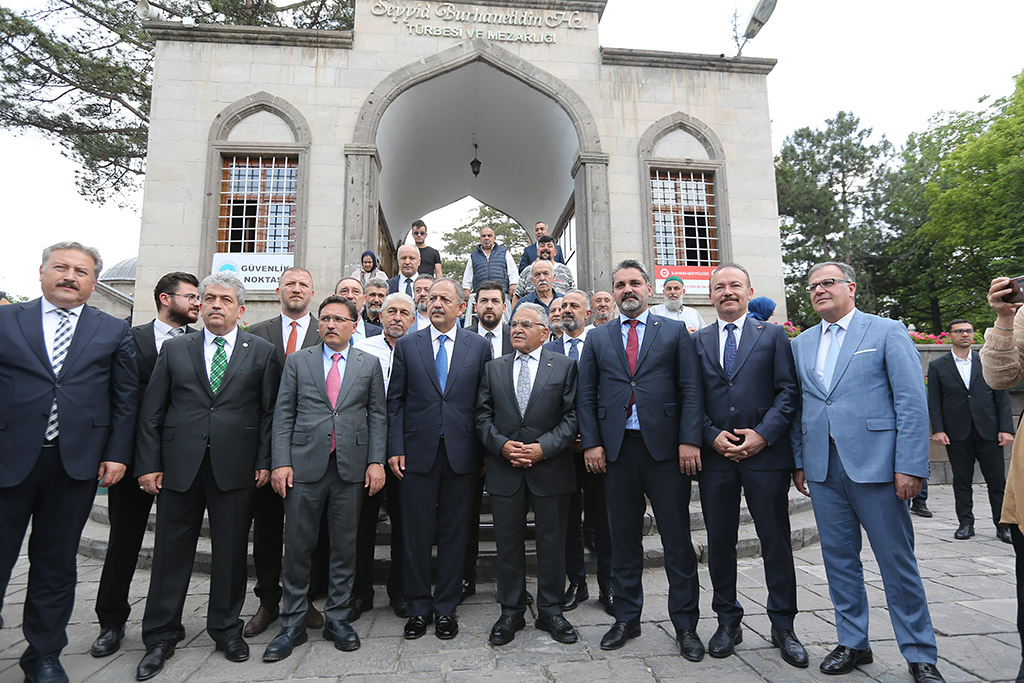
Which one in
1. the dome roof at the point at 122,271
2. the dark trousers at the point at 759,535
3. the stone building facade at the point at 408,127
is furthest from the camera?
the dome roof at the point at 122,271

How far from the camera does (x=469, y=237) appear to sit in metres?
30.7

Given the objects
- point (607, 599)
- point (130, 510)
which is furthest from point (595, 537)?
point (130, 510)

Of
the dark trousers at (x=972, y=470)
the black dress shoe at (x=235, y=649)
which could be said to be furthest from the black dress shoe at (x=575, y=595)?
the dark trousers at (x=972, y=470)

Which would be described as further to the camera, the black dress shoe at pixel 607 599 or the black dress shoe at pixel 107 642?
the black dress shoe at pixel 607 599

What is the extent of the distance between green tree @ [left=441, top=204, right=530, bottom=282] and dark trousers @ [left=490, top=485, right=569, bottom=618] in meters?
25.4

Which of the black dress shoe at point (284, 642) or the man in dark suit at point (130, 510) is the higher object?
the man in dark suit at point (130, 510)

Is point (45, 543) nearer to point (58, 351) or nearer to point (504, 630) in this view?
point (58, 351)

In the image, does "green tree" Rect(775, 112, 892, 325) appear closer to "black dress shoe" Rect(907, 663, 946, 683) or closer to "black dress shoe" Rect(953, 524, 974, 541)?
"black dress shoe" Rect(953, 524, 974, 541)

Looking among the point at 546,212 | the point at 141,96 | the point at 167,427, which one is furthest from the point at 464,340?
the point at 141,96

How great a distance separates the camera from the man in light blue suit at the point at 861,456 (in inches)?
113

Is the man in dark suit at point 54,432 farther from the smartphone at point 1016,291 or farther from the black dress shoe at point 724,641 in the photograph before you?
the smartphone at point 1016,291

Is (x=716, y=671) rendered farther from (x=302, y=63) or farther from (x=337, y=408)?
(x=302, y=63)

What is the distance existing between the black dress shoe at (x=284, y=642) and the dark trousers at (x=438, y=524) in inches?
25.1

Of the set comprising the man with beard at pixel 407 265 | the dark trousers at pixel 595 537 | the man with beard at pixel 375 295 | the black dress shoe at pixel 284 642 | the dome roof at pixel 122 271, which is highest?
the dome roof at pixel 122 271
